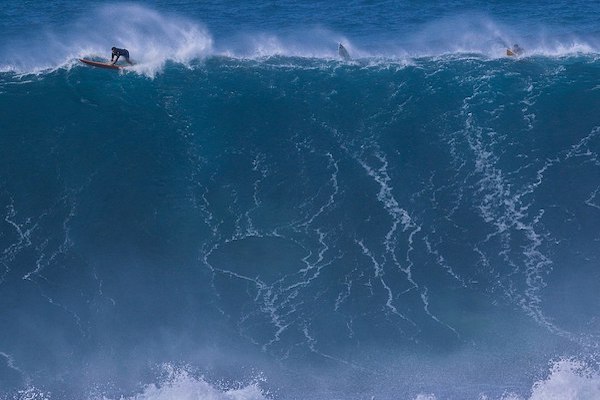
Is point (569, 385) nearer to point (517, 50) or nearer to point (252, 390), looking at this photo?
point (252, 390)

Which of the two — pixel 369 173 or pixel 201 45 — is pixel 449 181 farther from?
pixel 201 45

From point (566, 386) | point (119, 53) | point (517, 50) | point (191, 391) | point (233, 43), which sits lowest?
point (566, 386)

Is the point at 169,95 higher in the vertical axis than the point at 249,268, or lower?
higher

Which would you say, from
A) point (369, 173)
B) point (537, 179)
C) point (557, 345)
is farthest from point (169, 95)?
point (557, 345)

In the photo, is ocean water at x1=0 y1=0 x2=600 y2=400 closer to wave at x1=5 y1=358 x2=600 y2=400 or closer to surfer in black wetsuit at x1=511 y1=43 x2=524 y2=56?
wave at x1=5 y1=358 x2=600 y2=400

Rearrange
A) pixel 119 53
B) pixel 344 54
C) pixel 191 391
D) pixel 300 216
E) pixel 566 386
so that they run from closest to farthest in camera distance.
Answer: pixel 566 386, pixel 191 391, pixel 300 216, pixel 119 53, pixel 344 54

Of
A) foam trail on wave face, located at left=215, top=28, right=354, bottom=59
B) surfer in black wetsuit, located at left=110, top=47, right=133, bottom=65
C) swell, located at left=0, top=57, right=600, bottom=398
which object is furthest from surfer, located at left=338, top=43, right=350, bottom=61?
surfer in black wetsuit, located at left=110, top=47, right=133, bottom=65

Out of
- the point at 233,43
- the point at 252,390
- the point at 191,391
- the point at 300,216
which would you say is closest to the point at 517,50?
the point at 233,43

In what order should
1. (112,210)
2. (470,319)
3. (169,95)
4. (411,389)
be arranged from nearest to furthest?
(411,389), (470,319), (112,210), (169,95)
